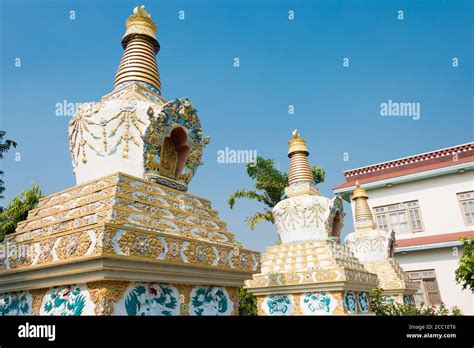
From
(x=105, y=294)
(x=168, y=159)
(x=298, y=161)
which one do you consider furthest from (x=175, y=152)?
(x=298, y=161)

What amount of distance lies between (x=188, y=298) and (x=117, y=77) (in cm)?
444

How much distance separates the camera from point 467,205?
20641mm

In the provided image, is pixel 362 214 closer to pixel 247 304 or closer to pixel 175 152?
pixel 247 304

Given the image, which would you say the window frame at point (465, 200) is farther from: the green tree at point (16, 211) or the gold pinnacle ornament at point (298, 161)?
the green tree at point (16, 211)

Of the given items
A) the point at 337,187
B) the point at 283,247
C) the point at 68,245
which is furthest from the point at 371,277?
the point at 337,187

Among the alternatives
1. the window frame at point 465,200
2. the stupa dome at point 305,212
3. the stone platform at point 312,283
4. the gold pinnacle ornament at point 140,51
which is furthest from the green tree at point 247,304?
the window frame at point 465,200

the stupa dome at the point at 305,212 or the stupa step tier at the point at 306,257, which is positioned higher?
the stupa dome at the point at 305,212

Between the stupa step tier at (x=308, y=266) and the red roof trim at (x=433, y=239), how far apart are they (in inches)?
406

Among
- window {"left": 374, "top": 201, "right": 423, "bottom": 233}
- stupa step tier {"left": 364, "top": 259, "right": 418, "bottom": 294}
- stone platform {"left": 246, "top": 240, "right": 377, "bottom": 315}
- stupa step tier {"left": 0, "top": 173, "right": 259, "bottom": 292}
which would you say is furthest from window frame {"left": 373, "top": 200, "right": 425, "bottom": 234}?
stupa step tier {"left": 0, "top": 173, "right": 259, "bottom": 292}

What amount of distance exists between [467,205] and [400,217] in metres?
3.82

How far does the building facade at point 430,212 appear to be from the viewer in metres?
19.5
